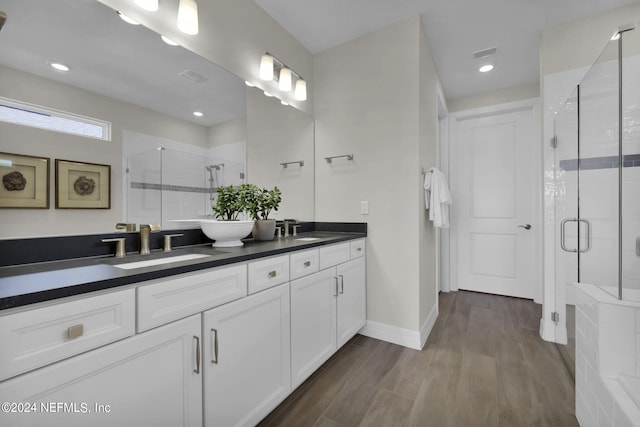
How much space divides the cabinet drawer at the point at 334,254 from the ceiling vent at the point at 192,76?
4.21ft

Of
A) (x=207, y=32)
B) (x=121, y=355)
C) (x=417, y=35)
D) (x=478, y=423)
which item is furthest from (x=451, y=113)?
(x=121, y=355)

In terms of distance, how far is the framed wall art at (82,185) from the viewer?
3.43 feet

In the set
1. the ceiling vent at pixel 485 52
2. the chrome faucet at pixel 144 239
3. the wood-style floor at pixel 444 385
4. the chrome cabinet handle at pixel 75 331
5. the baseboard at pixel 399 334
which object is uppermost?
the ceiling vent at pixel 485 52

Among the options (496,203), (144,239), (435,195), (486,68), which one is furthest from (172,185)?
(496,203)

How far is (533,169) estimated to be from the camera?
3.14 m

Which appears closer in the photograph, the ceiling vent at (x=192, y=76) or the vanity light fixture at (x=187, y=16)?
the vanity light fixture at (x=187, y=16)

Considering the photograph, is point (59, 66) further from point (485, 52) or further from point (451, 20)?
point (485, 52)

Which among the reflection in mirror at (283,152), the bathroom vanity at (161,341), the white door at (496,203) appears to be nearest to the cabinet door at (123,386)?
the bathroom vanity at (161,341)

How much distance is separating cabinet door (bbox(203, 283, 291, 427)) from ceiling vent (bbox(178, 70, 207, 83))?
1.31m

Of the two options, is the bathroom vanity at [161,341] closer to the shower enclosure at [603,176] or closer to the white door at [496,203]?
the shower enclosure at [603,176]

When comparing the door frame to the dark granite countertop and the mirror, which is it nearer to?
the mirror

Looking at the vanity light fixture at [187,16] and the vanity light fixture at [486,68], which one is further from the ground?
the vanity light fixture at [486,68]

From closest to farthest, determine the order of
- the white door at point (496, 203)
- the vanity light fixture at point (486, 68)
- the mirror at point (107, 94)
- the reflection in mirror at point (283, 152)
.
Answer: the mirror at point (107, 94) → the reflection in mirror at point (283, 152) → the vanity light fixture at point (486, 68) → the white door at point (496, 203)

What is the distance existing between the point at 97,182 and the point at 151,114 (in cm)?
45
